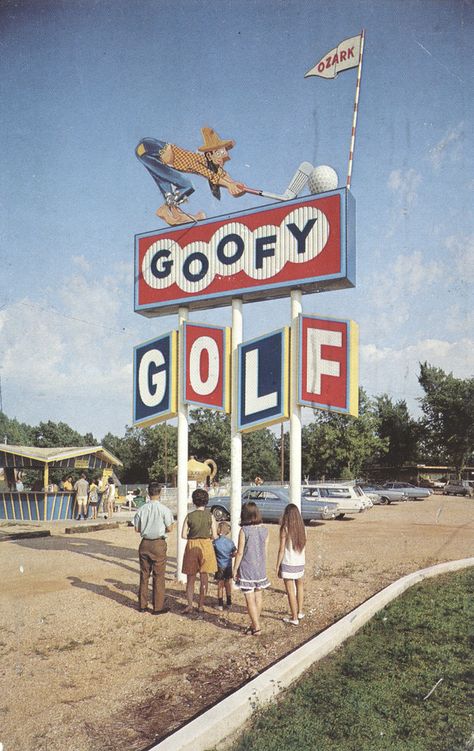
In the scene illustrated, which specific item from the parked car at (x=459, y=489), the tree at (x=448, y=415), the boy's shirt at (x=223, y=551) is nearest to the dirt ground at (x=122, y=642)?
the boy's shirt at (x=223, y=551)

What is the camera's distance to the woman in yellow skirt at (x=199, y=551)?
745 cm

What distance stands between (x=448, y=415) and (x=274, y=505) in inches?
1494

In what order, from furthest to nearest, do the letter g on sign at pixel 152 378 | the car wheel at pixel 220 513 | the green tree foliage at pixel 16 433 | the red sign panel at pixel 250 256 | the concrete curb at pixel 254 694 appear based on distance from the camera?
the green tree foliage at pixel 16 433 → the car wheel at pixel 220 513 → the letter g on sign at pixel 152 378 → the red sign panel at pixel 250 256 → the concrete curb at pixel 254 694

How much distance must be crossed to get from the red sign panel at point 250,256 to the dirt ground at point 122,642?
4605 mm

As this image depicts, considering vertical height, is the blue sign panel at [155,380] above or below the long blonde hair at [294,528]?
above

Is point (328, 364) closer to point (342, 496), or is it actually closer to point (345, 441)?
point (342, 496)

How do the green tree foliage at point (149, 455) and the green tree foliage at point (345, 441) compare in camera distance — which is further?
the green tree foliage at point (149, 455)

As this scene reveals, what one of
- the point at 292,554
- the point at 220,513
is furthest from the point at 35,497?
the point at 292,554

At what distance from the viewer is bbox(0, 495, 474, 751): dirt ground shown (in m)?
4.33

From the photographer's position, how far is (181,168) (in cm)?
1011

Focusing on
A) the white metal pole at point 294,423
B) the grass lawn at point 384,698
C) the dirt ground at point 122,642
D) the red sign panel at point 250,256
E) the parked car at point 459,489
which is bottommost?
the parked car at point 459,489

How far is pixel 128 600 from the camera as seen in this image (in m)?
8.18

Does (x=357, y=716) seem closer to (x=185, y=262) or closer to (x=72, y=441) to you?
(x=185, y=262)

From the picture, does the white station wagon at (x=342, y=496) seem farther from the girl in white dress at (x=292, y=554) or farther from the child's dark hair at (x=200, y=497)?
the girl in white dress at (x=292, y=554)
